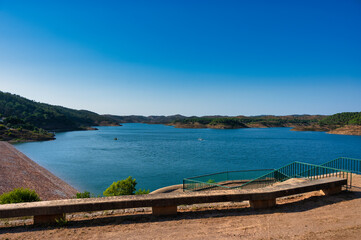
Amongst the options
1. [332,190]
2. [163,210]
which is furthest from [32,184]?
[332,190]

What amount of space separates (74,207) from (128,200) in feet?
3.98

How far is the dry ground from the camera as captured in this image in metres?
4.79

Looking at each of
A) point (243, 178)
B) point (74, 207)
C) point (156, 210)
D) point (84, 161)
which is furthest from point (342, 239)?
point (84, 161)

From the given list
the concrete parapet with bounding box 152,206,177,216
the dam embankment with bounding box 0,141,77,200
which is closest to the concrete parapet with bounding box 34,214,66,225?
the concrete parapet with bounding box 152,206,177,216

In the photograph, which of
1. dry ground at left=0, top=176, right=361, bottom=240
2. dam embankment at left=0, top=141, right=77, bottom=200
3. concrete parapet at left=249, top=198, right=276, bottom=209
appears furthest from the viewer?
dam embankment at left=0, top=141, right=77, bottom=200

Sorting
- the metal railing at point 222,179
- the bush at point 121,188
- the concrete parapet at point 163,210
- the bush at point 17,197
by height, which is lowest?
the bush at point 121,188

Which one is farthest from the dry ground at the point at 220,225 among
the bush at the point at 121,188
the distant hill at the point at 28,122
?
the distant hill at the point at 28,122

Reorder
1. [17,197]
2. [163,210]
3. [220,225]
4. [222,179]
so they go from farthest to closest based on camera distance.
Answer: [222,179] < [17,197] < [163,210] < [220,225]

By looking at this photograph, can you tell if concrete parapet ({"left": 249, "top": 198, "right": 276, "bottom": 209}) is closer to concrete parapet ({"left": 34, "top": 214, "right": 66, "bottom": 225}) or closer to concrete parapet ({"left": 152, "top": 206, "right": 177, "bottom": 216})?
concrete parapet ({"left": 152, "top": 206, "right": 177, "bottom": 216})

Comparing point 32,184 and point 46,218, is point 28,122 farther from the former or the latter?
point 46,218

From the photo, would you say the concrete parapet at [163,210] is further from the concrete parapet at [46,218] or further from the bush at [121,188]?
the bush at [121,188]

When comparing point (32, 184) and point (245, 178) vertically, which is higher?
point (245, 178)

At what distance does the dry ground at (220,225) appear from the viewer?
188 inches

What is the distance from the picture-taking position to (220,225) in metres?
5.23
